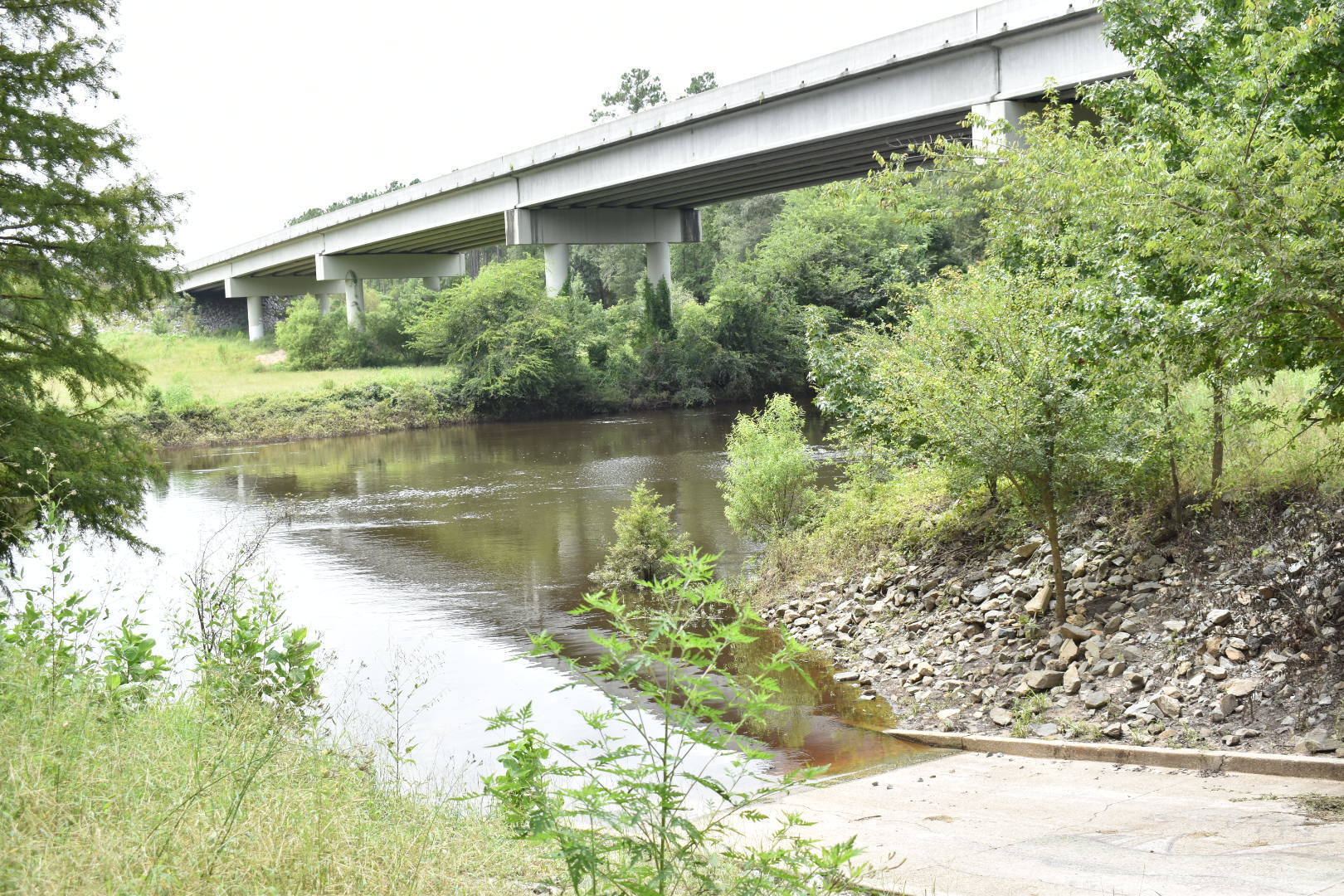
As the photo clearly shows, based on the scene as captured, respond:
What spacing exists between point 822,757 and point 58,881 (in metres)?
6.79

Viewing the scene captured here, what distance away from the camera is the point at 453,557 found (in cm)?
1902

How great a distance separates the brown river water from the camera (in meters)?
10.5

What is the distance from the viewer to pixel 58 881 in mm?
3445

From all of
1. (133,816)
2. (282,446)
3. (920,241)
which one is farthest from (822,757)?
(920,241)

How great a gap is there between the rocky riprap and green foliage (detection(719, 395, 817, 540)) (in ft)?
12.7

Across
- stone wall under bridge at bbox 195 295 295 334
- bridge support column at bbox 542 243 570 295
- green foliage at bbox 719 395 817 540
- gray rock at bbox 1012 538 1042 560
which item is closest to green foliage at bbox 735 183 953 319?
bridge support column at bbox 542 243 570 295

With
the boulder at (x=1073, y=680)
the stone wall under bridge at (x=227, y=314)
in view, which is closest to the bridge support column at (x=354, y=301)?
the stone wall under bridge at (x=227, y=314)

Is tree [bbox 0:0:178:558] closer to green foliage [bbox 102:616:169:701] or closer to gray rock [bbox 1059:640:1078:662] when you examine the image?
green foliage [bbox 102:616:169:701]

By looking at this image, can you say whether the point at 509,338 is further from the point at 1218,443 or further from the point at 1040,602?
the point at 1218,443

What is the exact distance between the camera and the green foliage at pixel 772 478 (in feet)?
53.9

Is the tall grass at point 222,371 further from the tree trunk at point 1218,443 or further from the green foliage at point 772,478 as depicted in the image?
the tree trunk at point 1218,443

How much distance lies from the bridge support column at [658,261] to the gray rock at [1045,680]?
127ft

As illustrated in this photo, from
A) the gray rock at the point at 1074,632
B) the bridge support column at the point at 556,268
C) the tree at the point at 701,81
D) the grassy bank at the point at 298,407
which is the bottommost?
the gray rock at the point at 1074,632

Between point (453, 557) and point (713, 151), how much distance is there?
17400mm
